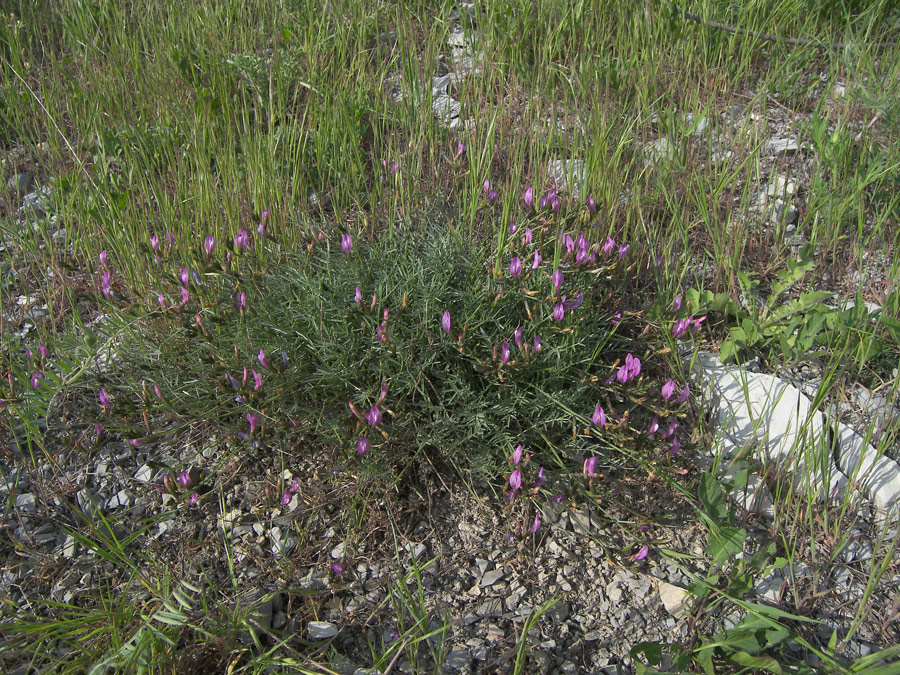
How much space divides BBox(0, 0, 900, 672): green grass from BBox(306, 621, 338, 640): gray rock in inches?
3.6

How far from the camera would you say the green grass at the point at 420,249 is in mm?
2168

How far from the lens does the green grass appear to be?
85.4 inches

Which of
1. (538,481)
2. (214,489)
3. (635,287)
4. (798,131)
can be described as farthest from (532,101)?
→ (214,489)

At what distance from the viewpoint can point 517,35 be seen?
12.1 feet

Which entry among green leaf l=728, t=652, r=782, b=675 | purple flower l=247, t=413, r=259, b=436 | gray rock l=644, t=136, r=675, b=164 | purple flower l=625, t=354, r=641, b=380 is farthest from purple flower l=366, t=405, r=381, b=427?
gray rock l=644, t=136, r=675, b=164

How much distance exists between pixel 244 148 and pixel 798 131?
2744 mm

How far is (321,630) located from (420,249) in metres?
1.48

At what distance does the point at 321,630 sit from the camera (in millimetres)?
1930

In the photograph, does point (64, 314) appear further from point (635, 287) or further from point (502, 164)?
point (635, 287)

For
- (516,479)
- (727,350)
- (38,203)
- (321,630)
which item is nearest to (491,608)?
(516,479)

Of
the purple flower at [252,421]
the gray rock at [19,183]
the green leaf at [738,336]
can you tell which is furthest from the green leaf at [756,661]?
the gray rock at [19,183]

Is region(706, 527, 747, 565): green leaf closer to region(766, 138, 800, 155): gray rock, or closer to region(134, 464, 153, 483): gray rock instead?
region(134, 464, 153, 483): gray rock

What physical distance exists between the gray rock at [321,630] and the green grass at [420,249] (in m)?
0.09

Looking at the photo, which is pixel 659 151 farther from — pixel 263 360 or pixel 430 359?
pixel 263 360
